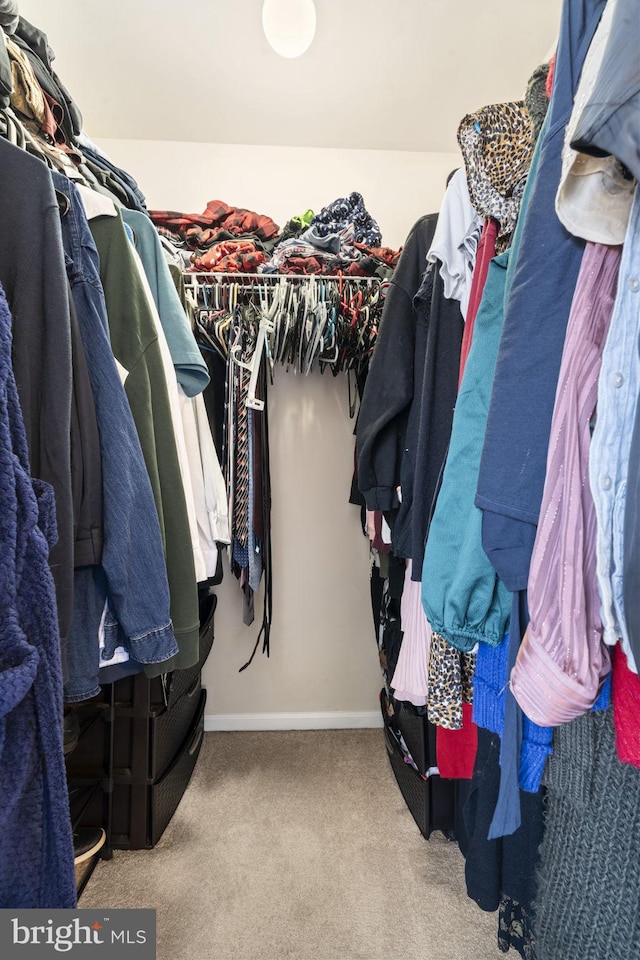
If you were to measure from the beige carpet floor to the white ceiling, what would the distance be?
2.51m

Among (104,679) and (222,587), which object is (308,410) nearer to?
(222,587)

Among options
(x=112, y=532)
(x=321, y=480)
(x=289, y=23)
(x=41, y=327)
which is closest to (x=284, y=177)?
(x=289, y=23)

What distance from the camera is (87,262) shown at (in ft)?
2.67

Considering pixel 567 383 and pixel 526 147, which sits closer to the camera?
pixel 567 383

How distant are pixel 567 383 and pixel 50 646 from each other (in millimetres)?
621

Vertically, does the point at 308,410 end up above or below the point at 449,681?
above

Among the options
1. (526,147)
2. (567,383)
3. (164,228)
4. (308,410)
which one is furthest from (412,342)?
(164,228)

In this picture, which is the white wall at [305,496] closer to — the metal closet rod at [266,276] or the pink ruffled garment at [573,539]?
the metal closet rod at [266,276]

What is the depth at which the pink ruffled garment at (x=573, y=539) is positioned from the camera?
1.62 ft

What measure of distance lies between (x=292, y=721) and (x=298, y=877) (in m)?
0.83

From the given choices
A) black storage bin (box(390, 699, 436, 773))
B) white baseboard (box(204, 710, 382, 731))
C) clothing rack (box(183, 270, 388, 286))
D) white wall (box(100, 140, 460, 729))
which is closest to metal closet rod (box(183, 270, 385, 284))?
clothing rack (box(183, 270, 388, 286))

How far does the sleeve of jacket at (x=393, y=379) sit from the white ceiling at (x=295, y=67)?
98 centimetres

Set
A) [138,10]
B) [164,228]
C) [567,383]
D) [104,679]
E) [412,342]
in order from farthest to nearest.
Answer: [164,228]
[138,10]
[412,342]
[104,679]
[567,383]

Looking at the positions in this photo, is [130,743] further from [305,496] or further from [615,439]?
[615,439]
